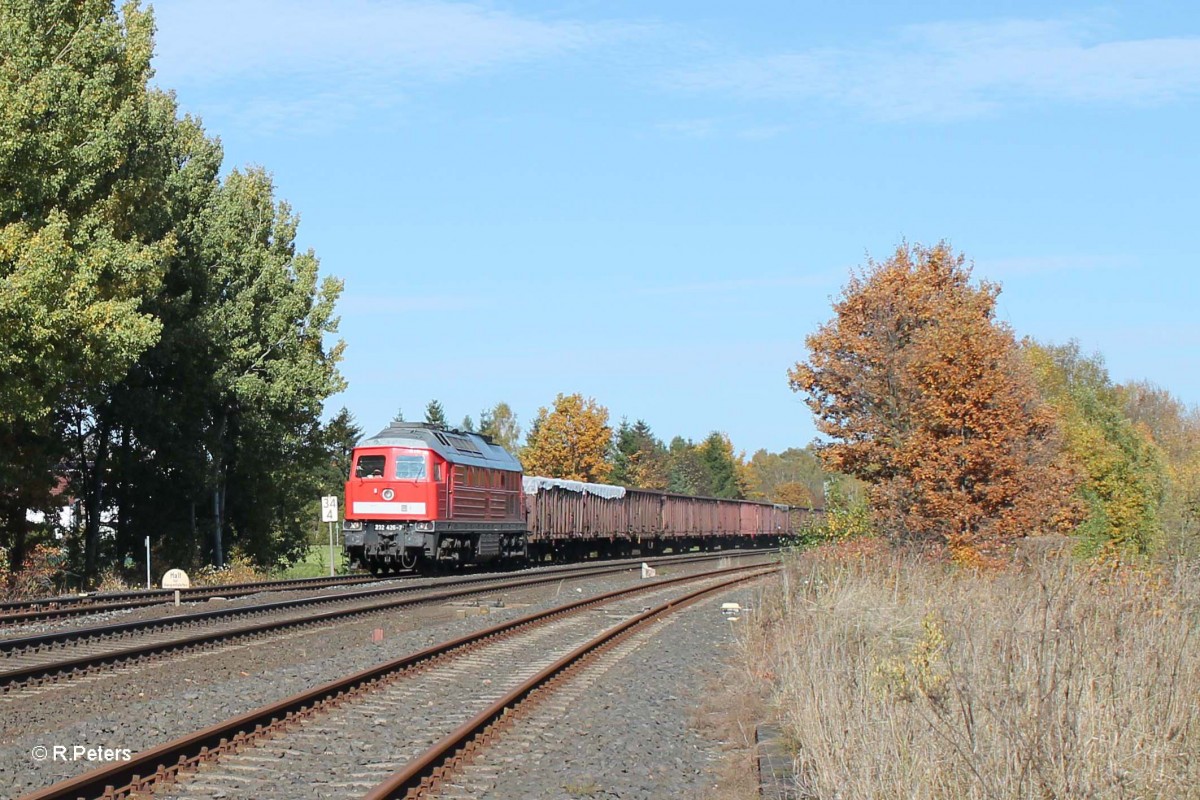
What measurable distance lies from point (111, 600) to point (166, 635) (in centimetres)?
690

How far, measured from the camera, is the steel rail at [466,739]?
24.4 feet

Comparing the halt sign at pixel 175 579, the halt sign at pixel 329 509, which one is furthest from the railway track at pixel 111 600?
the halt sign at pixel 329 509

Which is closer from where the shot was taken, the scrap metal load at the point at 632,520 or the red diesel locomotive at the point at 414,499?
the red diesel locomotive at the point at 414,499

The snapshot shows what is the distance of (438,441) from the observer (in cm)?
2959

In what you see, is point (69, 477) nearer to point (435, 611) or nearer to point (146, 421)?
point (146, 421)

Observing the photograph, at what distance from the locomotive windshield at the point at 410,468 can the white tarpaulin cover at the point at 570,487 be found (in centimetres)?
988

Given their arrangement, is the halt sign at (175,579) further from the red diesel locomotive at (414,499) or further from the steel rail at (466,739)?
the steel rail at (466,739)

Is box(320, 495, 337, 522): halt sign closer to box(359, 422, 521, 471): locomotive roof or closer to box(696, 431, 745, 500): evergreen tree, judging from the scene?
box(359, 422, 521, 471): locomotive roof

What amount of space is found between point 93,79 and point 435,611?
1183 cm

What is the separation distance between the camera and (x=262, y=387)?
113ft

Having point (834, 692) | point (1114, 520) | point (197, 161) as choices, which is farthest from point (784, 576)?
point (1114, 520)

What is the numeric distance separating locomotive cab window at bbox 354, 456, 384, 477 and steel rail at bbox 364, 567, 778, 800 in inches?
585

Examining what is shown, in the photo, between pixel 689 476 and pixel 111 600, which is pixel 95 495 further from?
pixel 689 476

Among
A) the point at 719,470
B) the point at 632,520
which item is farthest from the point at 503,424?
the point at 632,520
